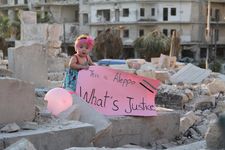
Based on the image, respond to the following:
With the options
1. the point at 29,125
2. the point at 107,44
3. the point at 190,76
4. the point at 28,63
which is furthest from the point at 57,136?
the point at 107,44

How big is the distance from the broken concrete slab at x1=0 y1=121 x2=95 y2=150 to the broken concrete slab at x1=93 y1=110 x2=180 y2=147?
621mm

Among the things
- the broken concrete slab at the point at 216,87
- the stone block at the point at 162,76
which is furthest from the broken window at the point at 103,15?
the broken concrete slab at the point at 216,87

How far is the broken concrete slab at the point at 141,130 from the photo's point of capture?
820 cm

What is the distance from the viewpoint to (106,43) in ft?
160

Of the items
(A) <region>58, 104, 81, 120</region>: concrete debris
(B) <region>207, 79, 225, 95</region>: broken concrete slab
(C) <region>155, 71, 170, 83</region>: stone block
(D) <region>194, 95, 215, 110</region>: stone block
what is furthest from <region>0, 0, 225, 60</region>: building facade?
(A) <region>58, 104, 81, 120</region>: concrete debris

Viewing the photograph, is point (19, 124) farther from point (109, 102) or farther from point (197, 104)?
point (197, 104)

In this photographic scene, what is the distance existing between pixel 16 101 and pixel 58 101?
999 millimetres

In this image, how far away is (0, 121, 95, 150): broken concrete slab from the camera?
251 inches

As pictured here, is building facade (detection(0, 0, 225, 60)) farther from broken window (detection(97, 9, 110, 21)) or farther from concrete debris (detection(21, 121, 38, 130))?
concrete debris (detection(21, 121, 38, 130))

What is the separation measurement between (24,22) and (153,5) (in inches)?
1471

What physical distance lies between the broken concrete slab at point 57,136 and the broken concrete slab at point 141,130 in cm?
62

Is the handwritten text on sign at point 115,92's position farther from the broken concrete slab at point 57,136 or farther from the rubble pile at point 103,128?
the broken concrete slab at point 57,136

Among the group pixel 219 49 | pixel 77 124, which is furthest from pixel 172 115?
pixel 219 49

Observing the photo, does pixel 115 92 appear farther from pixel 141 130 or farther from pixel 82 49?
pixel 82 49
